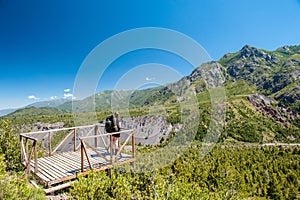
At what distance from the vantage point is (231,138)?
79562mm

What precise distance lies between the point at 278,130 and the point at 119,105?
10530 centimetres

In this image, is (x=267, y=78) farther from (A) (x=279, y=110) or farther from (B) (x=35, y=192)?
(B) (x=35, y=192)

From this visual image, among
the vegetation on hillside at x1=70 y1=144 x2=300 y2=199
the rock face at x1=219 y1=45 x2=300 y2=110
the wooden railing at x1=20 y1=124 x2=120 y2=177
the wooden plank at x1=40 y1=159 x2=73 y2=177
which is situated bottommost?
the vegetation on hillside at x1=70 y1=144 x2=300 y2=199

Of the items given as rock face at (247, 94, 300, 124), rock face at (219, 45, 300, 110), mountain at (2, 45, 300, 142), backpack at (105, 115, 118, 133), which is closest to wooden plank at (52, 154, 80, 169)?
backpack at (105, 115, 118, 133)

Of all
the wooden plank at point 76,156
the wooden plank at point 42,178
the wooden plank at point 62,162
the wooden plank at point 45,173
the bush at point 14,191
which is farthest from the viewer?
the wooden plank at point 76,156

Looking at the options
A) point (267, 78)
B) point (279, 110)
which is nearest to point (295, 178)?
point (279, 110)

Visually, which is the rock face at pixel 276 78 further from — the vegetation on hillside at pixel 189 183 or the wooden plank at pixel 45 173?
the wooden plank at pixel 45 173

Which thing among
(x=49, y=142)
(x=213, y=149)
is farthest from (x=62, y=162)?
(x=213, y=149)

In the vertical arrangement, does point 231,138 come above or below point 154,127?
below

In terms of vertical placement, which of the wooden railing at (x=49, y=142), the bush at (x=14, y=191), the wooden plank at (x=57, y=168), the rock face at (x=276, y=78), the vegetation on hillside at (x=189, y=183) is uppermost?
the rock face at (x=276, y=78)

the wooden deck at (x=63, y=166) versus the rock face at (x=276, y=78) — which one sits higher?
the rock face at (x=276, y=78)

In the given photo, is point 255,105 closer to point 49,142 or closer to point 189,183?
point 189,183

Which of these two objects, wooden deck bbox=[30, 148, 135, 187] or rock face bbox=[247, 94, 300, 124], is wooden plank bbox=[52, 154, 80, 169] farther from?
rock face bbox=[247, 94, 300, 124]

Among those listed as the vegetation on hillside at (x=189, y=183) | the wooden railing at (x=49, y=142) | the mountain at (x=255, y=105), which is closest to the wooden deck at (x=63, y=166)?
the wooden railing at (x=49, y=142)
